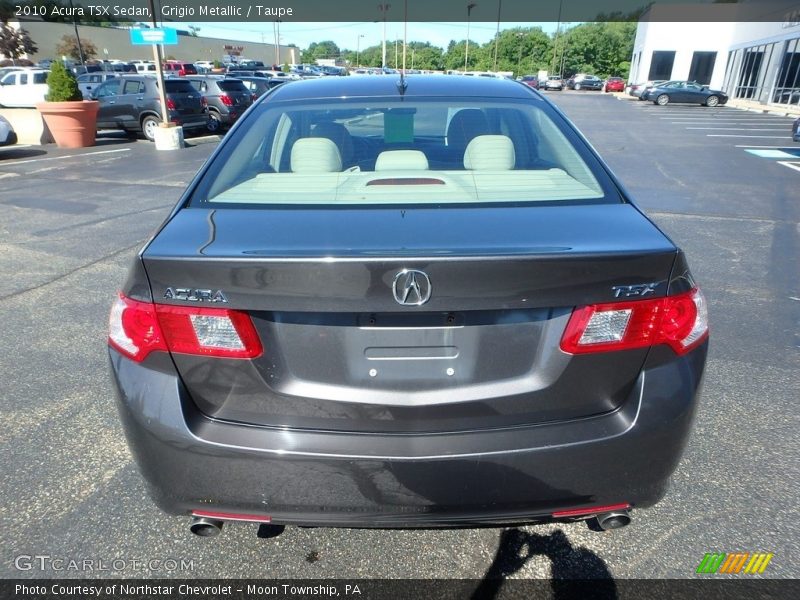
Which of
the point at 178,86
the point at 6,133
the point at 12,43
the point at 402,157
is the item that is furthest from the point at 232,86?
the point at 12,43

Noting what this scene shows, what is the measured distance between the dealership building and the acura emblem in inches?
1293

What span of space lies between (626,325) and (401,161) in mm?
1235

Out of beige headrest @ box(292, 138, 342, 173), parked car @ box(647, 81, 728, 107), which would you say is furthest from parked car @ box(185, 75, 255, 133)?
parked car @ box(647, 81, 728, 107)

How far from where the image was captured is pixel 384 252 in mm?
1521

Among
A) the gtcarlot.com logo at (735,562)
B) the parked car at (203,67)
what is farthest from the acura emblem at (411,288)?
the parked car at (203,67)

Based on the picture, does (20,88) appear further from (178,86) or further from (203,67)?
(203,67)

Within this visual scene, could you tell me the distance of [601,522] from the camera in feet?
5.86

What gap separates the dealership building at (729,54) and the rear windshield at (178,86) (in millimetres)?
27311

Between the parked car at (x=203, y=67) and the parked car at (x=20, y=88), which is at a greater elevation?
the parked car at (x=203, y=67)

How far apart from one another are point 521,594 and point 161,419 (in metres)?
1.36

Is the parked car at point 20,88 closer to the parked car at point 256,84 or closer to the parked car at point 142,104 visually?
the parked car at point 142,104

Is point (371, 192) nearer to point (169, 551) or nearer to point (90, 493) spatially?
point (169, 551)

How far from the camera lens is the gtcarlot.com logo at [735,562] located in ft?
6.70

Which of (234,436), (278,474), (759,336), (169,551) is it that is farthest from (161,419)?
(759,336)
